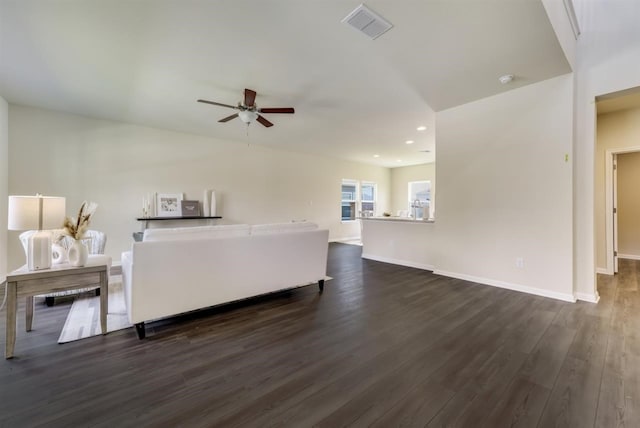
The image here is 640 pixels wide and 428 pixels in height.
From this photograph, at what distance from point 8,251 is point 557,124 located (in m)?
7.96

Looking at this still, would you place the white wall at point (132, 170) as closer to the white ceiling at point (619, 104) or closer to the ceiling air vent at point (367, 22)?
the ceiling air vent at point (367, 22)

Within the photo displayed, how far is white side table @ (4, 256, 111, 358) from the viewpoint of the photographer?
197cm

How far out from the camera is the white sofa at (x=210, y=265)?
2314 mm

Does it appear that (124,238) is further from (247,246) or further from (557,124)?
(557,124)

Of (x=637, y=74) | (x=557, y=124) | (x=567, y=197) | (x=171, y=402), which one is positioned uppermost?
(x=637, y=74)

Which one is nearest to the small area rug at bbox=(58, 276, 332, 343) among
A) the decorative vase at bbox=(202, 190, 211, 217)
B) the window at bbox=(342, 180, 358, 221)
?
the decorative vase at bbox=(202, 190, 211, 217)

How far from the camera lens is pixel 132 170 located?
5031 mm

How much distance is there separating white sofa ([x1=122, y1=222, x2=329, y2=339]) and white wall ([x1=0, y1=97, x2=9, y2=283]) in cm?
286

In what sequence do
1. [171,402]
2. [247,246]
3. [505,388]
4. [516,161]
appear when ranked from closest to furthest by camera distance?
[171,402]
[505,388]
[247,246]
[516,161]

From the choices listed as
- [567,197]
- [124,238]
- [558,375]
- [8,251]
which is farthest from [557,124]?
[8,251]

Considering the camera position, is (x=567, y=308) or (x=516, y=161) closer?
(x=567, y=308)

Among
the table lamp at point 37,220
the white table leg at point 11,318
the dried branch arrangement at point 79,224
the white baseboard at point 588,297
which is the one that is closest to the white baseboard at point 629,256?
the white baseboard at point 588,297

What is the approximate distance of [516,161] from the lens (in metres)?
3.57

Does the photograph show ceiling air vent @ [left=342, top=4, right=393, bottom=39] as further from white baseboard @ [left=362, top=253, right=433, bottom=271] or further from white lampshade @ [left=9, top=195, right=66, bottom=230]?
white baseboard @ [left=362, top=253, right=433, bottom=271]
